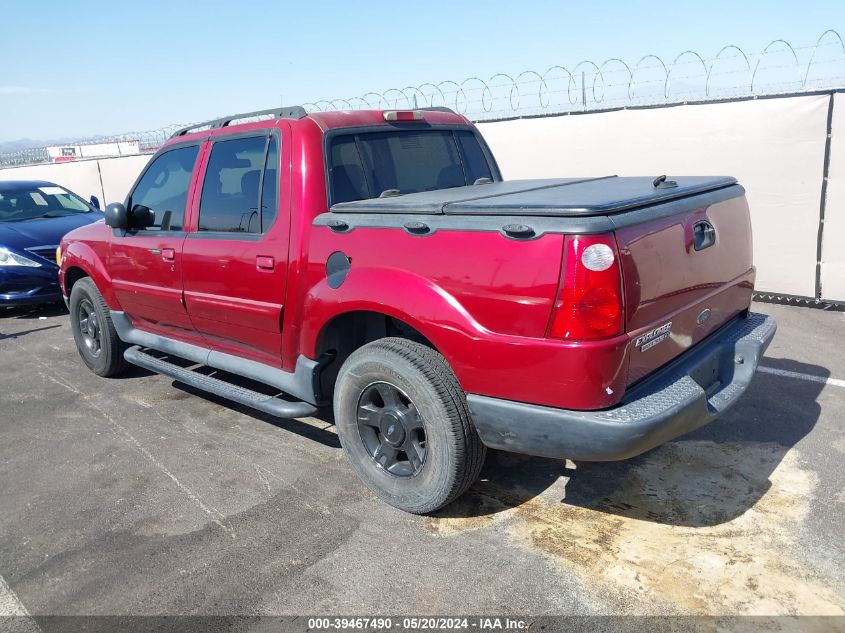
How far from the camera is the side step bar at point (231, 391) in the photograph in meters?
3.69

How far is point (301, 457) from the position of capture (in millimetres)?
3971

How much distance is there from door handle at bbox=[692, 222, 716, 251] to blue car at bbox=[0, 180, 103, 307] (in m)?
7.26

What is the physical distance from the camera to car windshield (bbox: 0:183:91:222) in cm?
866

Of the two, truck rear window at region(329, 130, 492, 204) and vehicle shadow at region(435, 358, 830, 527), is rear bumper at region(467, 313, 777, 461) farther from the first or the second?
truck rear window at region(329, 130, 492, 204)

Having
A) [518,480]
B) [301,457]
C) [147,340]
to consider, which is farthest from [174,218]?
[518,480]

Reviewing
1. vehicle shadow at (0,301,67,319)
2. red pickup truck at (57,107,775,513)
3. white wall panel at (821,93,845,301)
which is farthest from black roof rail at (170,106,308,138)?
white wall panel at (821,93,845,301)

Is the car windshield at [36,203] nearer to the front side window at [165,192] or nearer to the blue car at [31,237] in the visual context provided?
the blue car at [31,237]

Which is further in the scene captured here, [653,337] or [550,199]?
[550,199]

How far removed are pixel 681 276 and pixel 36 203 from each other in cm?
886

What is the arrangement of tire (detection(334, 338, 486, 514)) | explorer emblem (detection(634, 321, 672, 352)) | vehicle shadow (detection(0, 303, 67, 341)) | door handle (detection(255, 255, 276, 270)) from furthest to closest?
vehicle shadow (detection(0, 303, 67, 341))
door handle (detection(255, 255, 276, 270))
tire (detection(334, 338, 486, 514))
explorer emblem (detection(634, 321, 672, 352))

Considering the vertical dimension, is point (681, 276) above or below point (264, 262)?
below

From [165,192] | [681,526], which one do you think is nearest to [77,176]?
[165,192]

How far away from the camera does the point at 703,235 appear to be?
308 centimetres

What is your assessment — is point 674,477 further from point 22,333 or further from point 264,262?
point 22,333
